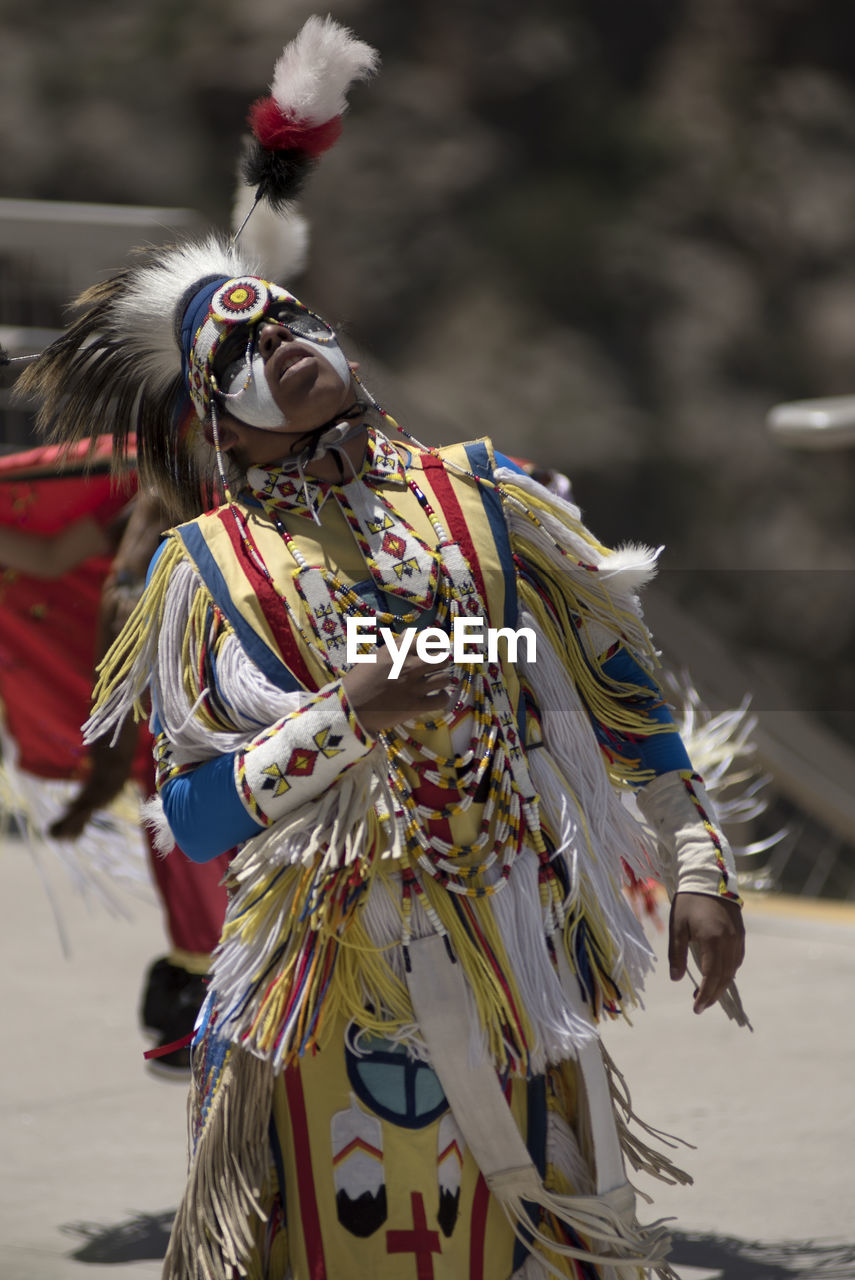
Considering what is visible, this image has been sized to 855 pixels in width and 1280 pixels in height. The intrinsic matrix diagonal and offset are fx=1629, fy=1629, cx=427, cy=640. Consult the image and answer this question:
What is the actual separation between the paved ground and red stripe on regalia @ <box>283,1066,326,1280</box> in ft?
3.80

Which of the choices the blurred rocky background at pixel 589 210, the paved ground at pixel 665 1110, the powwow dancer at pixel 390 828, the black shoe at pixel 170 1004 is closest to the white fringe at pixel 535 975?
the powwow dancer at pixel 390 828

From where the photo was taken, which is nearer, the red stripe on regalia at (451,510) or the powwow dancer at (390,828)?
the powwow dancer at (390,828)

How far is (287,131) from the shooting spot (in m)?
2.13

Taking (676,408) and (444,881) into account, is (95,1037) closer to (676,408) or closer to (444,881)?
(444,881)

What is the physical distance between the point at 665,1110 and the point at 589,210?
16.3 meters

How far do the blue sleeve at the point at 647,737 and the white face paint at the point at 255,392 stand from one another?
500mm

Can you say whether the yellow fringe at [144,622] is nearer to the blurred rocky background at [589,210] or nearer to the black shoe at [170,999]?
the black shoe at [170,999]

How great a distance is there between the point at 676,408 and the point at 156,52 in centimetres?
681

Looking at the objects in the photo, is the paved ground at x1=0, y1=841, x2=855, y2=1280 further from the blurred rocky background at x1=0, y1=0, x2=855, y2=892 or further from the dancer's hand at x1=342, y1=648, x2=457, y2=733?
the blurred rocky background at x1=0, y1=0, x2=855, y2=892

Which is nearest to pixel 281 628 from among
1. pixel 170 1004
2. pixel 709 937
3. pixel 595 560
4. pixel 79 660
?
pixel 595 560

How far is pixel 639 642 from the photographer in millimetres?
2078

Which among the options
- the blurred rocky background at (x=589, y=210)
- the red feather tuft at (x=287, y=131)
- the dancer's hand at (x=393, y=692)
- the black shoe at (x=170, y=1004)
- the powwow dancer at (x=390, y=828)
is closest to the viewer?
the dancer's hand at (x=393, y=692)

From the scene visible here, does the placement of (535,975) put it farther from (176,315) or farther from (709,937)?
(176,315)

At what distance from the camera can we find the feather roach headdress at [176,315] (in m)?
2.08
